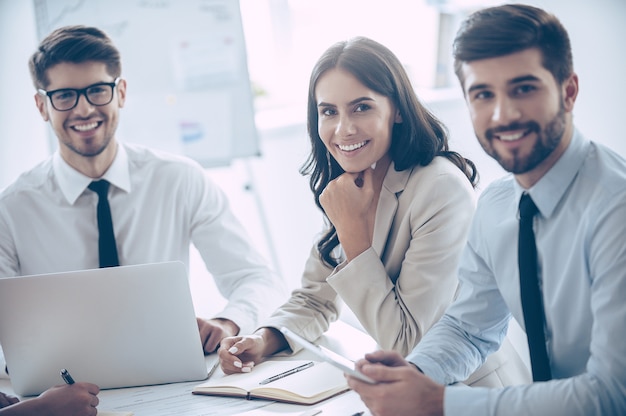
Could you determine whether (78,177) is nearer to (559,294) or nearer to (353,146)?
(353,146)

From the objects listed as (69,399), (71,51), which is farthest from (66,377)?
(71,51)

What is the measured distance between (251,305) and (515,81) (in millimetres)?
1063

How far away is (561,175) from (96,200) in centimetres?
148

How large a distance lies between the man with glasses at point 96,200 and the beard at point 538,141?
100 cm

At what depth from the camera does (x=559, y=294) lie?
1.22 meters

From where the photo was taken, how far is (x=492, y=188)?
1403 millimetres

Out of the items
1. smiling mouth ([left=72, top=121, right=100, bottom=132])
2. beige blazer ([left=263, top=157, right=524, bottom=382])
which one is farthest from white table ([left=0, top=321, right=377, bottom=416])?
smiling mouth ([left=72, top=121, right=100, bottom=132])

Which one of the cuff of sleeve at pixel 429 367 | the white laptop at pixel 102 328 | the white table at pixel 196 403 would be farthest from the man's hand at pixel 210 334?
the cuff of sleeve at pixel 429 367

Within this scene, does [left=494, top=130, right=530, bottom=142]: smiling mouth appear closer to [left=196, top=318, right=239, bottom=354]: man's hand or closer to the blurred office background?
[left=196, top=318, right=239, bottom=354]: man's hand

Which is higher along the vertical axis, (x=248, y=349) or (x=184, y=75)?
(x=184, y=75)

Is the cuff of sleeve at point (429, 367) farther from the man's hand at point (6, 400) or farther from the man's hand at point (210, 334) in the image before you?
the man's hand at point (6, 400)

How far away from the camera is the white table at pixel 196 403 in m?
1.27

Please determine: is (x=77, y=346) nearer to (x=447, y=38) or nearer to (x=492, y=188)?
(x=492, y=188)

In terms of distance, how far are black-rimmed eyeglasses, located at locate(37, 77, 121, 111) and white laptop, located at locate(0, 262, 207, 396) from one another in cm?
82
